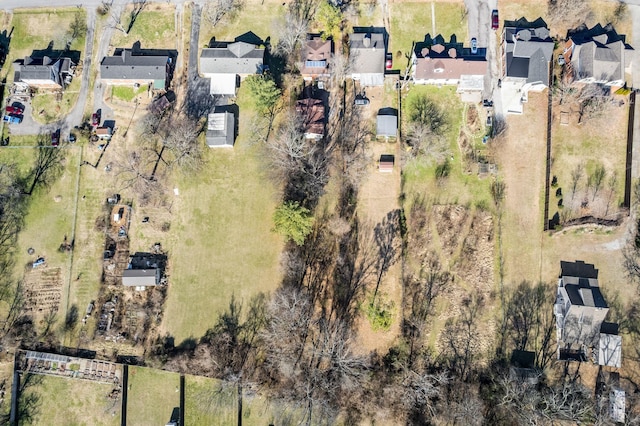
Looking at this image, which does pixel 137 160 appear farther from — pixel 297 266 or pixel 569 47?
pixel 569 47

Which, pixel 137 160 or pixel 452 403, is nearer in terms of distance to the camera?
pixel 452 403

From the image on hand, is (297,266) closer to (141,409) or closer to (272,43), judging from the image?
(141,409)

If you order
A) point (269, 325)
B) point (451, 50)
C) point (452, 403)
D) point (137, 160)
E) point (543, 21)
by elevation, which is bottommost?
point (452, 403)

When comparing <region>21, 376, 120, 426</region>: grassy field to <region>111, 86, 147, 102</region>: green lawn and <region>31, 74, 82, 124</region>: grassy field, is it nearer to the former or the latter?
<region>31, 74, 82, 124</region>: grassy field

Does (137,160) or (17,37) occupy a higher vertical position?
(17,37)

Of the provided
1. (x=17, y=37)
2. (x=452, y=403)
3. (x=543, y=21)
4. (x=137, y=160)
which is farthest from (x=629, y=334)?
(x=17, y=37)

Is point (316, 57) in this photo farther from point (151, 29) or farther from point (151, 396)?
point (151, 396)
